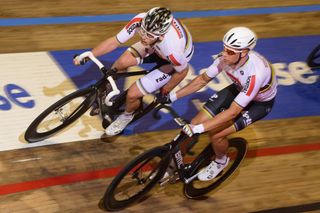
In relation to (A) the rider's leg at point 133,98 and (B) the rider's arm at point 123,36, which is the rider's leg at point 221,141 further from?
(B) the rider's arm at point 123,36

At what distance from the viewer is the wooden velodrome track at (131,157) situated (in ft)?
17.5

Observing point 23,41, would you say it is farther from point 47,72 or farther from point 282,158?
point 282,158

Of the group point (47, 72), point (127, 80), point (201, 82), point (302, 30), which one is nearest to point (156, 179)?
point (201, 82)

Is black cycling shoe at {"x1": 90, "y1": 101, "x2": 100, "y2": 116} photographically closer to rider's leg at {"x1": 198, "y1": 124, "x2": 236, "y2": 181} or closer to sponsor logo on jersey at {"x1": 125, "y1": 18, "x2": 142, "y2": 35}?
sponsor logo on jersey at {"x1": 125, "y1": 18, "x2": 142, "y2": 35}

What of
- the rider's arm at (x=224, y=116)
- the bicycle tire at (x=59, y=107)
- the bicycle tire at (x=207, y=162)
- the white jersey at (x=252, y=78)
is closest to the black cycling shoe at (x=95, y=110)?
the bicycle tire at (x=59, y=107)

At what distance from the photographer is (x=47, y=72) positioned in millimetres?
6805

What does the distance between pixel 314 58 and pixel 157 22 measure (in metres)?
3.74

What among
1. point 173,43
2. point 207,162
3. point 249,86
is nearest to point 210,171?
point 207,162

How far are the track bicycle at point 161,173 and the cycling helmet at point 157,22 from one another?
0.84 metres

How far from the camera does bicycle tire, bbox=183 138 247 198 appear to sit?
5.39m

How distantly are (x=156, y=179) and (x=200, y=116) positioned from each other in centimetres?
83

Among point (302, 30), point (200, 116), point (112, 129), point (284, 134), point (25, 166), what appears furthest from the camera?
point (302, 30)

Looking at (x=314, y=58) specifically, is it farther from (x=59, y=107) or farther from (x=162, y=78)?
(x=59, y=107)

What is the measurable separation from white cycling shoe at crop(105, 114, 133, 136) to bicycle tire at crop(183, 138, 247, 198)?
105 cm
